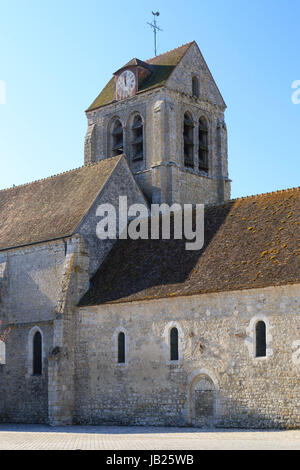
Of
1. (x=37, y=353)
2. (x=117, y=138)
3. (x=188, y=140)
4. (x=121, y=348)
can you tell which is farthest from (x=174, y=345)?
(x=117, y=138)

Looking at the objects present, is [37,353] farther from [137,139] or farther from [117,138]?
[117,138]

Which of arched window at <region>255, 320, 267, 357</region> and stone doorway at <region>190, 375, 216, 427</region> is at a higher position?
arched window at <region>255, 320, 267, 357</region>

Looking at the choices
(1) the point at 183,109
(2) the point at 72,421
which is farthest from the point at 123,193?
(2) the point at 72,421

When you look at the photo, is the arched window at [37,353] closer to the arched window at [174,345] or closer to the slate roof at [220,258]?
the slate roof at [220,258]

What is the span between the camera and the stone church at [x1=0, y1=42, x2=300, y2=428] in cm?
2144

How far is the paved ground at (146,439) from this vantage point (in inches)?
616

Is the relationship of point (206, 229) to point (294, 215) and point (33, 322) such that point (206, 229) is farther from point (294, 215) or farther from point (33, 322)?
point (33, 322)

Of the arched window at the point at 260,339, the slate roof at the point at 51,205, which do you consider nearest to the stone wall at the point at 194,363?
the arched window at the point at 260,339

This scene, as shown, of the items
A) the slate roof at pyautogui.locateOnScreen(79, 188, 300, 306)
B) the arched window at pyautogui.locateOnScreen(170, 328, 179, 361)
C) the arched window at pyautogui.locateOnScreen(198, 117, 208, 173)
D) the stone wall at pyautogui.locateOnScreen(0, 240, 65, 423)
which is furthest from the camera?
the arched window at pyautogui.locateOnScreen(198, 117, 208, 173)

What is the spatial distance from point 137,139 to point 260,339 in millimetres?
15451

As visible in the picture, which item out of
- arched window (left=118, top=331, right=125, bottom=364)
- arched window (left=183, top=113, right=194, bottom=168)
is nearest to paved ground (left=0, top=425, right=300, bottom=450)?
arched window (left=118, top=331, right=125, bottom=364)

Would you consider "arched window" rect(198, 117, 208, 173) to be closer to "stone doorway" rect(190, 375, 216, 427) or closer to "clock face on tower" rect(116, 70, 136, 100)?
"clock face on tower" rect(116, 70, 136, 100)

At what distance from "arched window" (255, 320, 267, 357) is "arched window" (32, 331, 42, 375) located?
946cm

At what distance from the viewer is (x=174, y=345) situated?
23594 millimetres
